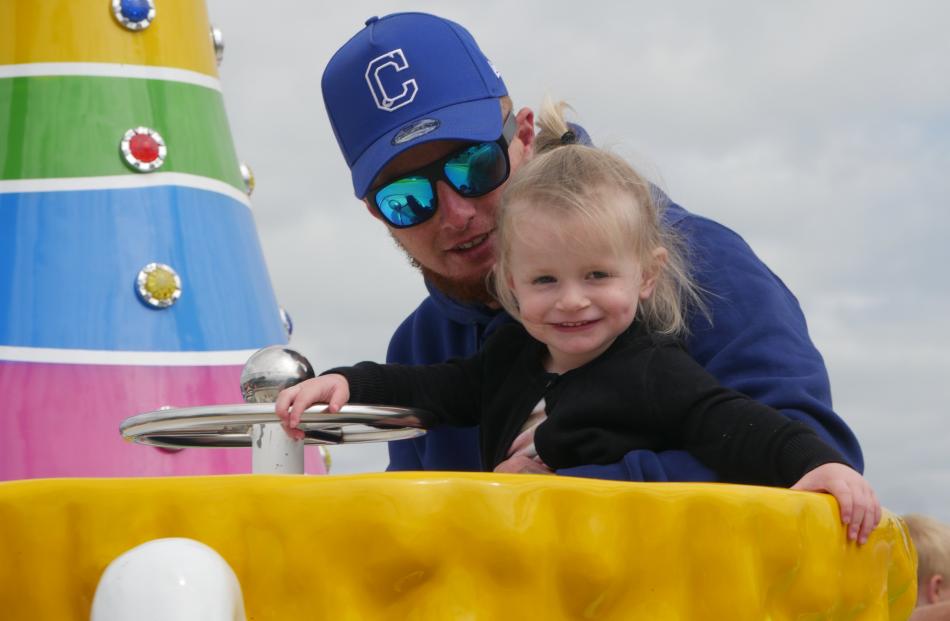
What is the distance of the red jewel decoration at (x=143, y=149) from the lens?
287 cm

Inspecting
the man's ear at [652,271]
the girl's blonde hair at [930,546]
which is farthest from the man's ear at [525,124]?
the girl's blonde hair at [930,546]

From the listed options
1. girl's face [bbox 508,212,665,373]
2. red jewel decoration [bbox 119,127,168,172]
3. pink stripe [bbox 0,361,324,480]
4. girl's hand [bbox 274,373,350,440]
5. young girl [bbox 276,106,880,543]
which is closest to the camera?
girl's hand [bbox 274,373,350,440]

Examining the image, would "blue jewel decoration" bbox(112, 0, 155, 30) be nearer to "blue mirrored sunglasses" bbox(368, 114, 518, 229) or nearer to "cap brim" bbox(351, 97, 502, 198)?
"cap brim" bbox(351, 97, 502, 198)

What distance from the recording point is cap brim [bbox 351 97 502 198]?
2.12 m

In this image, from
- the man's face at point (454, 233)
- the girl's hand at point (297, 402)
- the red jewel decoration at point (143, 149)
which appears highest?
the red jewel decoration at point (143, 149)

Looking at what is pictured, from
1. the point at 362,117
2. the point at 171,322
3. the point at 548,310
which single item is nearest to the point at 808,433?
the point at 548,310

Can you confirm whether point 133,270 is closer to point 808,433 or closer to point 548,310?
point 548,310

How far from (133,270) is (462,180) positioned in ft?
3.12

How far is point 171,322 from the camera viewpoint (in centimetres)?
278

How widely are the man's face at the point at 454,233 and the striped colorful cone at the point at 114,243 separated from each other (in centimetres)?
64

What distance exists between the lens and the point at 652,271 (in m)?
1.84

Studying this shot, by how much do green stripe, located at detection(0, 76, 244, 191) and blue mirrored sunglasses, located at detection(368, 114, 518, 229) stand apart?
933 millimetres

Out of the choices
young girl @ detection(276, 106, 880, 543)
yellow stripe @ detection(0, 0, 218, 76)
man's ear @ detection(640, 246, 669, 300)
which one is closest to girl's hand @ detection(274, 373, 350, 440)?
young girl @ detection(276, 106, 880, 543)

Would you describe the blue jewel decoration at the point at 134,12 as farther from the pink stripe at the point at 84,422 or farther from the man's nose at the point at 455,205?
the man's nose at the point at 455,205
